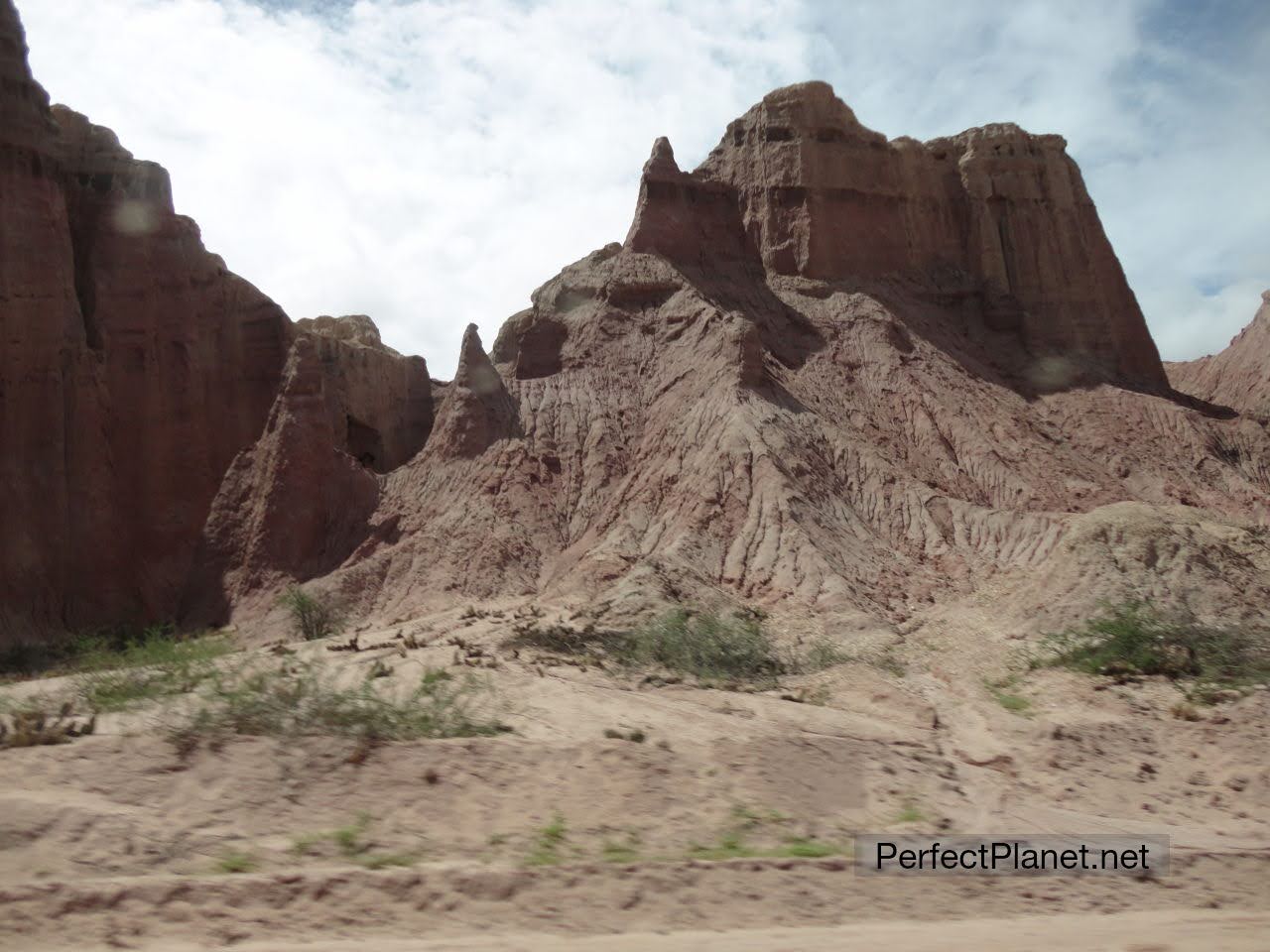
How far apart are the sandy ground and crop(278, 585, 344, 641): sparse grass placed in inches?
566

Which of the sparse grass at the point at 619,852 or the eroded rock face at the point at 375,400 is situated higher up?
the eroded rock face at the point at 375,400

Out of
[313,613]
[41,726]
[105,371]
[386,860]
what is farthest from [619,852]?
[105,371]

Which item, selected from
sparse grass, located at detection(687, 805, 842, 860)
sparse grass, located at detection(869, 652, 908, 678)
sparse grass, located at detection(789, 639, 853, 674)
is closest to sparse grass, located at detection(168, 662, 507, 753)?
sparse grass, located at detection(687, 805, 842, 860)

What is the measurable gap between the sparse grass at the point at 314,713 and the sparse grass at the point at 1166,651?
9.56 meters

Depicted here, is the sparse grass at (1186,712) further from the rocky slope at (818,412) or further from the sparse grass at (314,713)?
the sparse grass at (314,713)

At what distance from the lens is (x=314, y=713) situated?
11.5 m

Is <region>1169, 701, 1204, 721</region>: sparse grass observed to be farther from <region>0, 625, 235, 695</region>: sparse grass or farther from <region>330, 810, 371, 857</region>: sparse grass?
<region>0, 625, 235, 695</region>: sparse grass

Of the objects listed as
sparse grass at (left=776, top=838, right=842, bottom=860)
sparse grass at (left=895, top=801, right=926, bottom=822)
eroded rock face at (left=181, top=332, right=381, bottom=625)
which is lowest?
sparse grass at (left=776, top=838, right=842, bottom=860)

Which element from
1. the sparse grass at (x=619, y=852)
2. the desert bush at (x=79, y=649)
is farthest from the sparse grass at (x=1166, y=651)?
the desert bush at (x=79, y=649)

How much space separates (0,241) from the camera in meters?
31.8

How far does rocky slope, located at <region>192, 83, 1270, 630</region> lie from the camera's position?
27.2 metres

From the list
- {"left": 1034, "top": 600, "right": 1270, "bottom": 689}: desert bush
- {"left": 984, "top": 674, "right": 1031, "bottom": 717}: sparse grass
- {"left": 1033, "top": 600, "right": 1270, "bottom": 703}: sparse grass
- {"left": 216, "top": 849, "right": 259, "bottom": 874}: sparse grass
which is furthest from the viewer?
{"left": 1034, "top": 600, "right": 1270, "bottom": 689}: desert bush

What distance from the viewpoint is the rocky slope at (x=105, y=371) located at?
31.2 metres

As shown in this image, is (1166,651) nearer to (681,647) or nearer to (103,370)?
(681,647)
